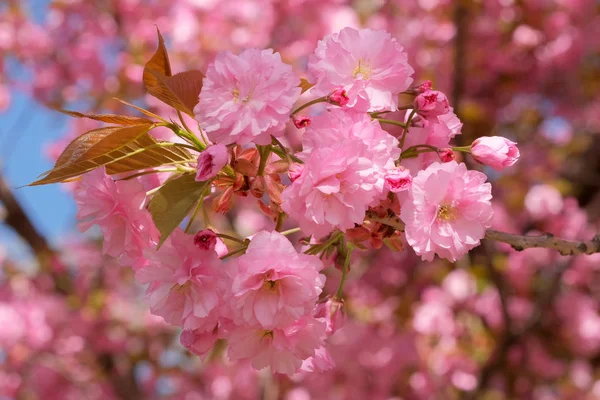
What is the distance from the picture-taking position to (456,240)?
820 mm

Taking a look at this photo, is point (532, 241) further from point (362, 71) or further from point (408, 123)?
point (362, 71)

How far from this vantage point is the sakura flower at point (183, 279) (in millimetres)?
830

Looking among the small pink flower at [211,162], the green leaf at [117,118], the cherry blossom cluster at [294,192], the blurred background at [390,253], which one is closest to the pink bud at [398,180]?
the cherry blossom cluster at [294,192]

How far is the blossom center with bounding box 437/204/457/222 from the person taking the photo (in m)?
0.82

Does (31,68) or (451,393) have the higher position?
(31,68)

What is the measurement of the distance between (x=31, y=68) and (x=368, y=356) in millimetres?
3188

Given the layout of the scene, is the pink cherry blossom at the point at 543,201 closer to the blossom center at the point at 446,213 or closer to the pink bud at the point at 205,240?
the blossom center at the point at 446,213

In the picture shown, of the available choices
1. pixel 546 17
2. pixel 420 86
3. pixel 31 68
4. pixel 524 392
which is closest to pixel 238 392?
pixel 524 392

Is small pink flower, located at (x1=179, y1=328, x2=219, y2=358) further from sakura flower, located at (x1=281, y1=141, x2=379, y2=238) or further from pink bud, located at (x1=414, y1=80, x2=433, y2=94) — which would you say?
pink bud, located at (x1=414, y1=80, x2=433, y2=94)

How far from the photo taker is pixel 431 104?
877 millimetres

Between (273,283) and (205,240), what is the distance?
4.4 inches

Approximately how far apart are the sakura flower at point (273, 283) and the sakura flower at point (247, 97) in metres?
0.13

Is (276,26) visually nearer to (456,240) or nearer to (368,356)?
(368,356)

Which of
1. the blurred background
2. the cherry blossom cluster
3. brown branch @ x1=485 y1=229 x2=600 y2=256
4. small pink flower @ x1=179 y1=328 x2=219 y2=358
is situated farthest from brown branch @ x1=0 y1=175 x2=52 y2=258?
brown branch @ x1=485 y1=229 x2=600 y2=256
